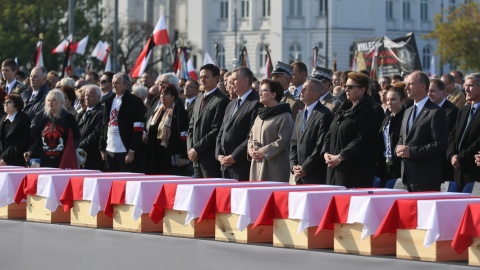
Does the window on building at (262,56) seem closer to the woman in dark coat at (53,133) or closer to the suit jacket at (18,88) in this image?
the suit jacket at (18,88)

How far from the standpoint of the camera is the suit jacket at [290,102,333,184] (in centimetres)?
1379

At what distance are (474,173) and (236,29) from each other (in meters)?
97.2

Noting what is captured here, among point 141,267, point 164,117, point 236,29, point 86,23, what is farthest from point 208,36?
point 141,267

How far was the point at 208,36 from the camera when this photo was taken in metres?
117

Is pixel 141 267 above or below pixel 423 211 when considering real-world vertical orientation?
below

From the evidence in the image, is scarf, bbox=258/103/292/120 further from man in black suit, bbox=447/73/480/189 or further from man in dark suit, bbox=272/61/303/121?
man in black suit, bbox=447/73/480/189

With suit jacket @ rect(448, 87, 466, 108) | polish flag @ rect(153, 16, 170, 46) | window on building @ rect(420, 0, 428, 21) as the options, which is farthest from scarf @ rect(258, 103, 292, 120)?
window on building @ rect(420, 0, 428, 21)

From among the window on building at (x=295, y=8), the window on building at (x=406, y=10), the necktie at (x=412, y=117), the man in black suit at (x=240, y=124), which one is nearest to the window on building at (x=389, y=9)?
the window on building at (x=406, y=10)

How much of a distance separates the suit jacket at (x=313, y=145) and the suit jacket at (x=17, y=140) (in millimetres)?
4183

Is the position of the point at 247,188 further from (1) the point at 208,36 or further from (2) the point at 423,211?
(1) the point at 208,36

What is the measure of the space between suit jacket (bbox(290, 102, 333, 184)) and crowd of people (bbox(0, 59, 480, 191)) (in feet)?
0.04

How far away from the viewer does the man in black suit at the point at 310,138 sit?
45.2 ft

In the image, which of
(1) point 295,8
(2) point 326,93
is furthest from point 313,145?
(1) point 295,8

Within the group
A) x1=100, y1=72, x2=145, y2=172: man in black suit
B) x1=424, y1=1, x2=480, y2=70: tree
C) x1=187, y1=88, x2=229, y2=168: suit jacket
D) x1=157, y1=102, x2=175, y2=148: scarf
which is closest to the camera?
x1=187, y1=88, x2=229, y2=168: suit jacket
